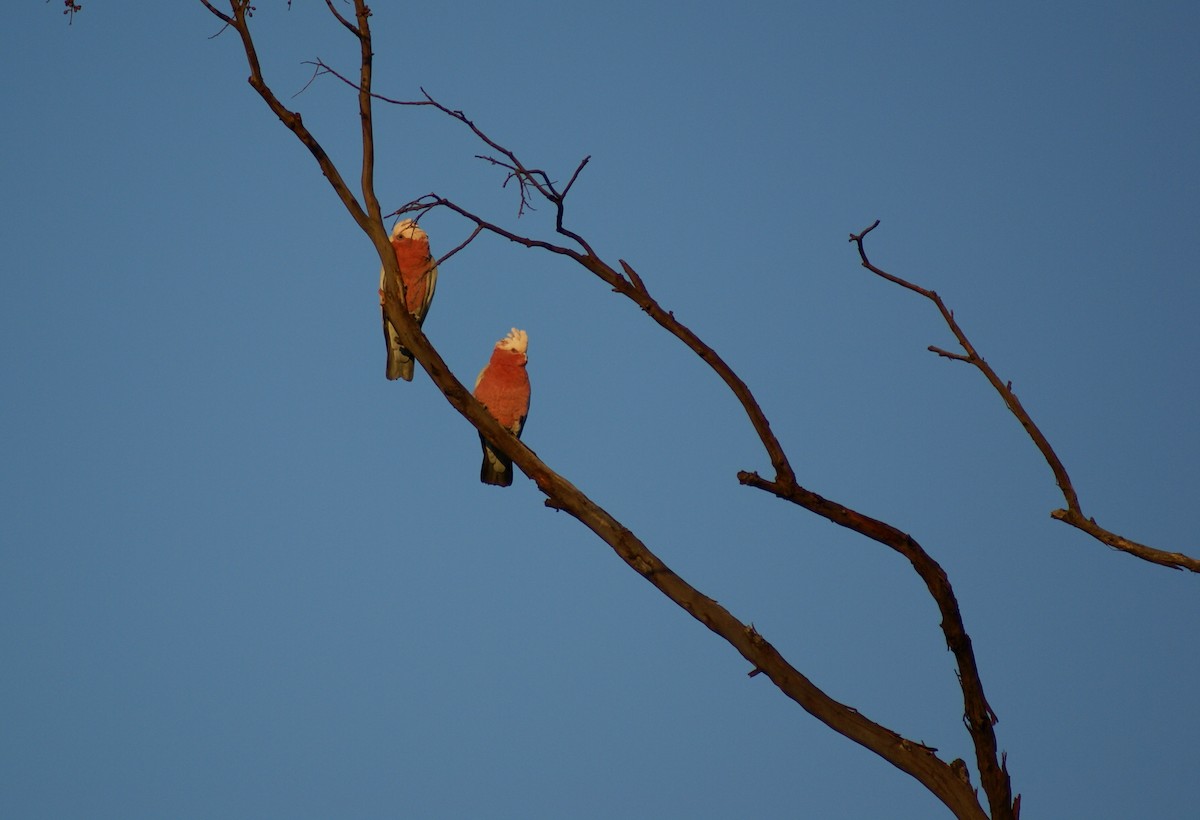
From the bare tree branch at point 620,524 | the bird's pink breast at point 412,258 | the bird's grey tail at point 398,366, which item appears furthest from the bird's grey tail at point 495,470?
the bare tree branch at point 620,524

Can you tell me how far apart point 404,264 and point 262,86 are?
3656 millimetres

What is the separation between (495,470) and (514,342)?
Answer: 0.83 meters

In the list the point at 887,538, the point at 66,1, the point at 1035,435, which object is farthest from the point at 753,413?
the point at 66,1

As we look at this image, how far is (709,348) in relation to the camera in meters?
4.20

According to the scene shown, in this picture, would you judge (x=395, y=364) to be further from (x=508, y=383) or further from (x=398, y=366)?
(x=508, y=383)

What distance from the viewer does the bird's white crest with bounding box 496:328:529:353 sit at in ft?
24.1

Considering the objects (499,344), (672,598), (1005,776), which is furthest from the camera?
(499,344)

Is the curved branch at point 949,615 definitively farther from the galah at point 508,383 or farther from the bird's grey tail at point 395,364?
the bird's grey tail at point 395,364

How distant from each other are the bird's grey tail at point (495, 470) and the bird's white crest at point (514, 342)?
642 millimetres

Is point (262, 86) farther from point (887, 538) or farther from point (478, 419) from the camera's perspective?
point (887, 538)

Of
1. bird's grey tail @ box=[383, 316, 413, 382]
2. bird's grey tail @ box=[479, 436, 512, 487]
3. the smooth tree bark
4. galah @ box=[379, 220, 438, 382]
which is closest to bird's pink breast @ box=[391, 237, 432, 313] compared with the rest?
galah @ box=[379, 220, 438, 382]

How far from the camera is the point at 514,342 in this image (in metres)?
7.36

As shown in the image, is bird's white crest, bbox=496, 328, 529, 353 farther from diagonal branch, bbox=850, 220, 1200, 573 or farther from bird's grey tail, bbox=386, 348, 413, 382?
diagonal branch, bbox=850, 220, 1200, 573

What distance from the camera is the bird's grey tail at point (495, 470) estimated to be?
23.1 ft
